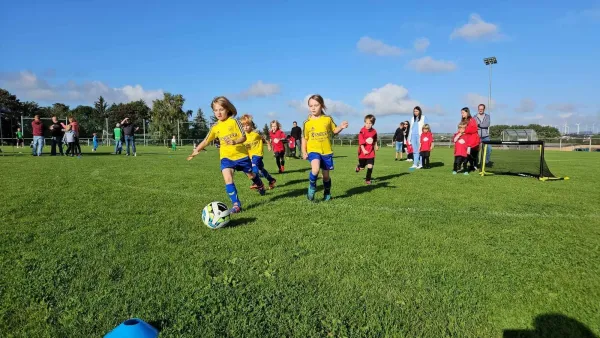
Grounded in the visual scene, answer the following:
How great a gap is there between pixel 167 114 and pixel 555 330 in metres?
66.1

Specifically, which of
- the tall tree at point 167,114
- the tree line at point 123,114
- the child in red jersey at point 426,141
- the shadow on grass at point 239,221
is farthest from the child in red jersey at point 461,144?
the tall tree at point 167,114

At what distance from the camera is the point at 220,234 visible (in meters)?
4.60

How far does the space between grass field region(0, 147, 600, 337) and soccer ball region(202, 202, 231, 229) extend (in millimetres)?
133

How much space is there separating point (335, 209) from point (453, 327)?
3649mm

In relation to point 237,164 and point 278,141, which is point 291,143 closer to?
point 278,141

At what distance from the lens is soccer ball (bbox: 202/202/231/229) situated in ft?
15.9

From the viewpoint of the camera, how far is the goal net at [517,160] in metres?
11.0

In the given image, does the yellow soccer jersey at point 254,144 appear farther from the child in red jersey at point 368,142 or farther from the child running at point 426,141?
the child running at point 426,141

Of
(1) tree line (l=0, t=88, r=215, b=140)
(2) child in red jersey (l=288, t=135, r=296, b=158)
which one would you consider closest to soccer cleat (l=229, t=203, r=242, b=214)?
(2) child in red jersey (l=288, t=135, r=296, b=158)

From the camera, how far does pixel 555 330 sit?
8.25 ft

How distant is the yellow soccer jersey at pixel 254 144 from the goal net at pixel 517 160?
7450 mm

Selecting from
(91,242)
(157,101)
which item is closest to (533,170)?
(91,242)

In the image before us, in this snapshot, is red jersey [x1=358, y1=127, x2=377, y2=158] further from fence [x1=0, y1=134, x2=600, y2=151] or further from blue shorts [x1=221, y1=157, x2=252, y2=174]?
fence [x1=0, y1=134, x2=600, y2=151]

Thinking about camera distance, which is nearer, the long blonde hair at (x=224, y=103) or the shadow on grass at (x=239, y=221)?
the shadow on grass at (x=239, y=221)
